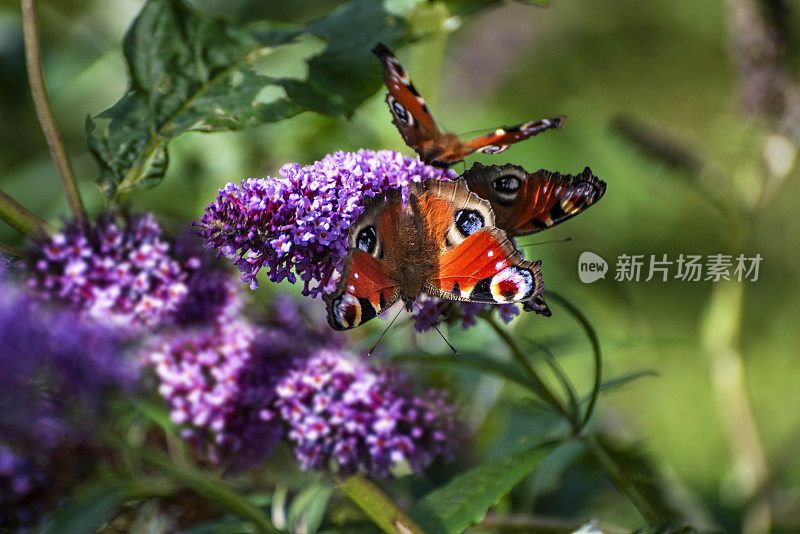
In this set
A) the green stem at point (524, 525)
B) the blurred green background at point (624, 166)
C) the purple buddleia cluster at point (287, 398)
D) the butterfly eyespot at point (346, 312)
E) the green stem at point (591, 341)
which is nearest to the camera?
the butterfly eyespot at point (346, 312)

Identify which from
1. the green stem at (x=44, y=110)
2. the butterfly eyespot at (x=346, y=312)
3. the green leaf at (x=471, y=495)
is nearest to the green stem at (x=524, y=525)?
the green leaf at (x=471, y=495)

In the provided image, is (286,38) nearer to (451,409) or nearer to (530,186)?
(530,186)

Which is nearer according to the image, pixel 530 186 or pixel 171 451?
pixel 530 186

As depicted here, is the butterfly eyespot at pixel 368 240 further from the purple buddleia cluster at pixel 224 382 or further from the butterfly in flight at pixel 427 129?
the purple buddleia cluster at pixel 224 382

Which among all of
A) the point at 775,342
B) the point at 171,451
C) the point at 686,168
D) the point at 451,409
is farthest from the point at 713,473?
the point at 171,451

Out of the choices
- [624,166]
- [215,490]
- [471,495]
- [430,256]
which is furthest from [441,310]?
[624,166]

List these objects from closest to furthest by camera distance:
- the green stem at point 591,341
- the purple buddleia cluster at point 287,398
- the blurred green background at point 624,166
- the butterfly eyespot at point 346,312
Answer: the butterfly eyespot at point 346,312 → the green stem at point 591,341 → the purple buddleia cluster at point 287,398 → the blurred green background at point 624,166

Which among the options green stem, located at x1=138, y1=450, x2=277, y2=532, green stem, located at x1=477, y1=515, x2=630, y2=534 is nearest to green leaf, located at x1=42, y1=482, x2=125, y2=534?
green stem, located at x1=138, y1=450, x2=277, y2=532
